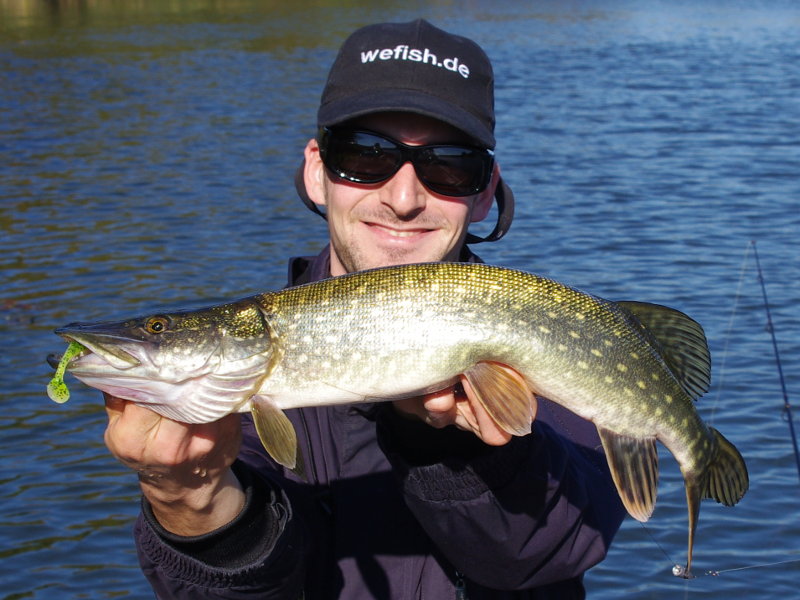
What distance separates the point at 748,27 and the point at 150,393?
26429 millimetres

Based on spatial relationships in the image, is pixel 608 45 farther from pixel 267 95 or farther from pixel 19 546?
pixel 19 546

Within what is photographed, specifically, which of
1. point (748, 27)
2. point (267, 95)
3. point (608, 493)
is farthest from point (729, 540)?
point (748, 27)

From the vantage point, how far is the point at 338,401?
106 inches

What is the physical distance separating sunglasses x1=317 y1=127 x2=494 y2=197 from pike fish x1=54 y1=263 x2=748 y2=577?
702 millimetres

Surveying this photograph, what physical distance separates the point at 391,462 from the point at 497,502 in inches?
11.4

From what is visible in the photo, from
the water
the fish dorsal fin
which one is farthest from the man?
the water

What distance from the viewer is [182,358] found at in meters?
2.73

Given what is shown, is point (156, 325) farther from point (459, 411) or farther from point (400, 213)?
point (400, 213)

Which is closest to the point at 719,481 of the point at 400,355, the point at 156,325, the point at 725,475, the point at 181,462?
the point at 725,475

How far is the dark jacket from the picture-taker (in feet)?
9.30

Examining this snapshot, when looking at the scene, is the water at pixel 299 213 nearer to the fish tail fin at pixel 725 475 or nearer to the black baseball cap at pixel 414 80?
the fish tail fin at pixel 725 475

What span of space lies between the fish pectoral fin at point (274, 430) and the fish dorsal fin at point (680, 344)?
3.14 feet

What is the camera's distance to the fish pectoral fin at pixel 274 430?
270 centimetres

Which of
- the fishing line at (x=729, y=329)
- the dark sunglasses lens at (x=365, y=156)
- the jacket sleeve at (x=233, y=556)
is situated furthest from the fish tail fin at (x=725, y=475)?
the fishing line at (x=729, y=329)
